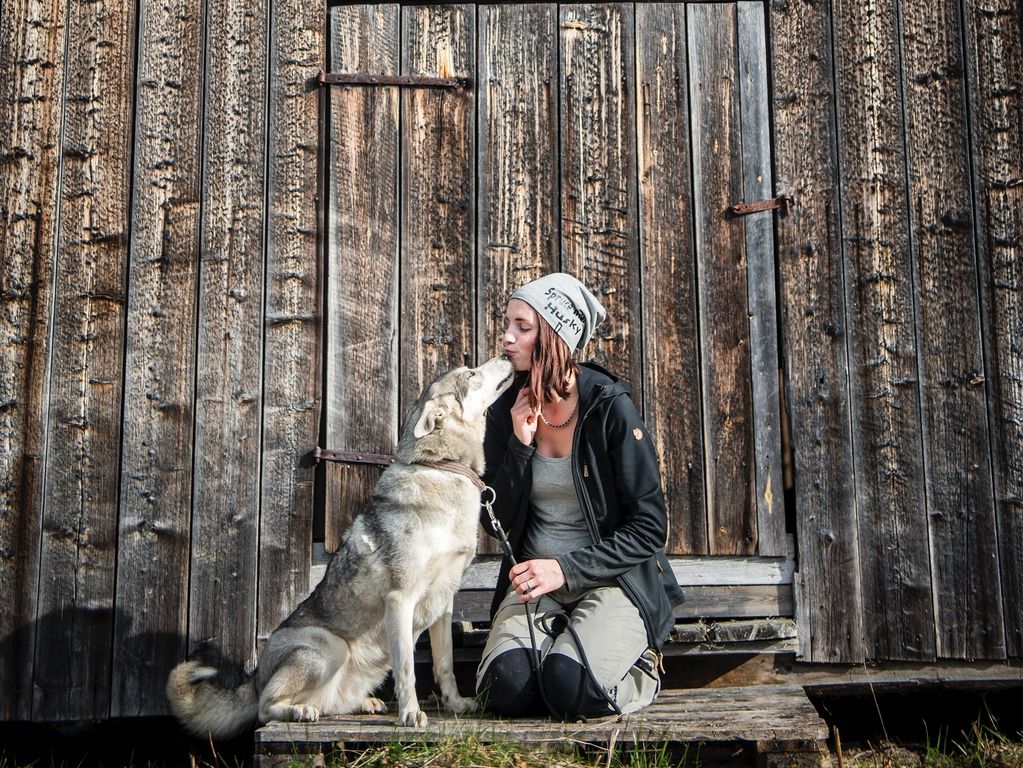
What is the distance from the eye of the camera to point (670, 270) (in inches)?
187

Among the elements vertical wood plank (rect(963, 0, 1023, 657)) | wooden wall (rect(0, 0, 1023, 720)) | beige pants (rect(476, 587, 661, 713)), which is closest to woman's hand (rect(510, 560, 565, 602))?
beige pants (rect(476, 587, 661, 713))

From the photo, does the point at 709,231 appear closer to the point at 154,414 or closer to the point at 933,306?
the point at 933,306

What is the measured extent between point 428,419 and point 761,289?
179 centimetres

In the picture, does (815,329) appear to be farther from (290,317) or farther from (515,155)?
(290,317)

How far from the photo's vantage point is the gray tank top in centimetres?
400

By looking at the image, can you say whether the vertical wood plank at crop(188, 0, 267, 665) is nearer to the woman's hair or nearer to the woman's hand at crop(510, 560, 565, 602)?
the woman's hair

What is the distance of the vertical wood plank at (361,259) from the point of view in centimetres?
466

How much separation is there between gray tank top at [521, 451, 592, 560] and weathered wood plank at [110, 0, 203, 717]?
167 cm

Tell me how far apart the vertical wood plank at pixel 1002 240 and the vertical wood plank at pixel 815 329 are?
2.16 ft

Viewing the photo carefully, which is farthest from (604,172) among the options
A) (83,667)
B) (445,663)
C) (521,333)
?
(83,667)

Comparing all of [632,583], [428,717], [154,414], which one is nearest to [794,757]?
[632,583]

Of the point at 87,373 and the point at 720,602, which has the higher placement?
the point at 87,373

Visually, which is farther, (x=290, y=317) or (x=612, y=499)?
(x=290, y=317)

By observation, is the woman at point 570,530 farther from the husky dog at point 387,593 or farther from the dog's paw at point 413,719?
the dog's paw at point 413,719
